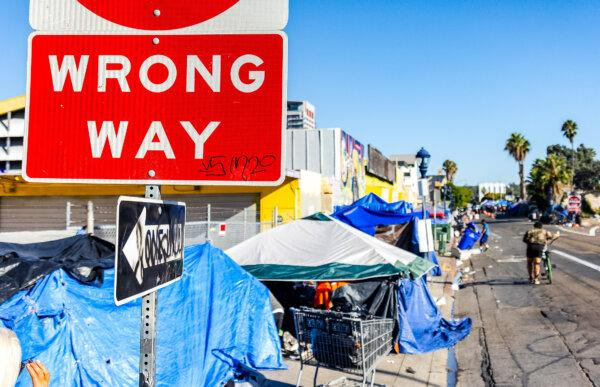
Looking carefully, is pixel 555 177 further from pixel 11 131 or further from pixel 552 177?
pixel 11 131

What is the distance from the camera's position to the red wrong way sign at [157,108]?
2225 millimetres

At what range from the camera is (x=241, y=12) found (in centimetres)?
229

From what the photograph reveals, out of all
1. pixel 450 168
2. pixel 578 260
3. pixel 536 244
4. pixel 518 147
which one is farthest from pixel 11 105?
pixel 450 168

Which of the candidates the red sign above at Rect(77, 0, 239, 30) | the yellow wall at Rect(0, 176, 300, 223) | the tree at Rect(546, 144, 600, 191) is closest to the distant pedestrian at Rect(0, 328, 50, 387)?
the red sign above at Rect(77, 0, 239, 30)

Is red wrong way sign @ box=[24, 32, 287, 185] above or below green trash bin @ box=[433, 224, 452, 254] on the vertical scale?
above

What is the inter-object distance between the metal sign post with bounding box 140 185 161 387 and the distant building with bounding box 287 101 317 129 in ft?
110

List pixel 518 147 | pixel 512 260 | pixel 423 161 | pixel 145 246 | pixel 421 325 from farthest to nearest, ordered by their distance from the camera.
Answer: pixel 518 147
pixel 512 260
pixel 423 161
pixel 421 325
pixel 145 246

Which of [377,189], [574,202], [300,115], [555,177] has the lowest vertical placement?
[574,202]

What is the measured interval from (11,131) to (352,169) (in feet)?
54.6

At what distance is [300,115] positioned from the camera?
36.5m

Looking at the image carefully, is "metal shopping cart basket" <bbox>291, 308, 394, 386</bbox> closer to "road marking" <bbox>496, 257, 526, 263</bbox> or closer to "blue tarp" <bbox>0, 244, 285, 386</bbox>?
"blue tarp" <bbox>0, 244, 285, 386</bbox>

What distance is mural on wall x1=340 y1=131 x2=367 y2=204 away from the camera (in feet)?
94.0

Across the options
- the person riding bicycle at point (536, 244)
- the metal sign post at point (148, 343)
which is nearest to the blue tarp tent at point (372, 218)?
the person riding bicycle at point (536, 244)

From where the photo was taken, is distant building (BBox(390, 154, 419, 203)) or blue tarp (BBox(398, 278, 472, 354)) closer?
blue tarp (BBox(398, 278, 472, 354))
